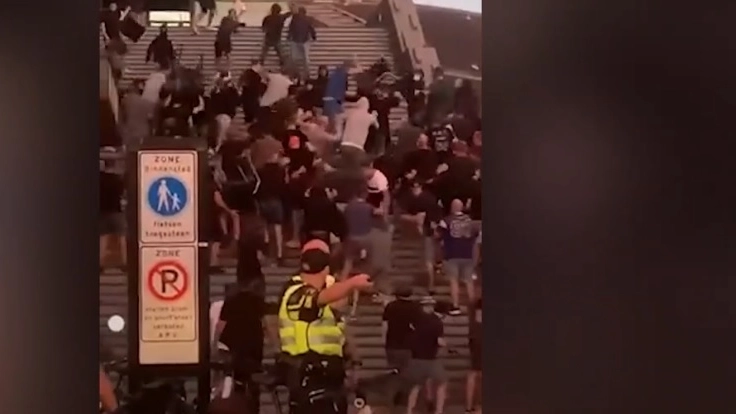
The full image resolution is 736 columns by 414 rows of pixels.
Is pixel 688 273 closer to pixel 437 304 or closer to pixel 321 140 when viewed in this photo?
pixel 437 304

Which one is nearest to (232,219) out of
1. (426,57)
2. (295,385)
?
(295,385)

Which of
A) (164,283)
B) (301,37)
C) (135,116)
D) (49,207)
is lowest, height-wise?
(164,283)

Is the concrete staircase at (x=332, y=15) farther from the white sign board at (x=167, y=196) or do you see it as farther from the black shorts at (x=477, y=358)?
the black shorts at (x=477, y=358)

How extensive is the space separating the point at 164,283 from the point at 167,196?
0.39 ft

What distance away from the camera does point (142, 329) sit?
1188 mm

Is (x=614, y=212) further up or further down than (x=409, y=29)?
further down

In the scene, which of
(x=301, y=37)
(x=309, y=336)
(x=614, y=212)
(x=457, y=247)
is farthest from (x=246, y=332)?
(x=614, y=212)

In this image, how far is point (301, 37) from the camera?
1205 mm

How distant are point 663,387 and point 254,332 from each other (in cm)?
58

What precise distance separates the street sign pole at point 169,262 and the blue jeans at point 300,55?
174mm

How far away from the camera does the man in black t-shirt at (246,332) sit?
3.93ft

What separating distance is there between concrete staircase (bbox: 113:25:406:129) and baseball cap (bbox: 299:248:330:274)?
0.67ft

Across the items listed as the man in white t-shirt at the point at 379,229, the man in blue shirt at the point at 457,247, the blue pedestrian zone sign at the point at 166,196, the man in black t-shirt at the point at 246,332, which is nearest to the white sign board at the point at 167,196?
the blue pedestrian zone sign at the point at 166,196

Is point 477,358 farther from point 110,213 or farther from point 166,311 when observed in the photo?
point 110,213
